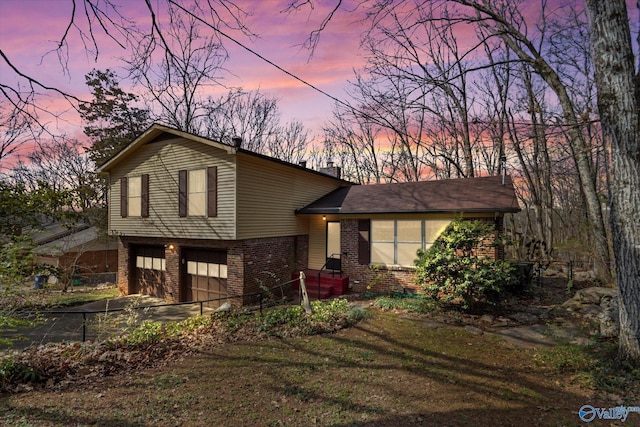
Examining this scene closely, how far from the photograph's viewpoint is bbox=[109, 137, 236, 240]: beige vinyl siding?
431 inches

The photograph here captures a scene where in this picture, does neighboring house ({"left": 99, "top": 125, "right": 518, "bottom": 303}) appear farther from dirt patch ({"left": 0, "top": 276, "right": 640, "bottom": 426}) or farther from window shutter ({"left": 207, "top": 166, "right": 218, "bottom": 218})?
dirt patch ({"left": 0, "top": 276, "right": 640, "bottom": 426})

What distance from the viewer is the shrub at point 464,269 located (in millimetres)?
8250

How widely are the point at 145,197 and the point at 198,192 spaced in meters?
3.20

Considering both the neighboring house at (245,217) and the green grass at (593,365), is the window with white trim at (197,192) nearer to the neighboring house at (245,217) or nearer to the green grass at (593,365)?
the neighboring house at (245,217)

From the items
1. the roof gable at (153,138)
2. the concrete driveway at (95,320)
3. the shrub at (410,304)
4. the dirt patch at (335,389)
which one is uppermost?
the roof gable at (153,138)

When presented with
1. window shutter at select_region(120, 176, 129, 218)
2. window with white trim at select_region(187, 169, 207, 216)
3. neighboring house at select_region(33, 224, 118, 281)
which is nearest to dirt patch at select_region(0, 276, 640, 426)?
window with white trim at select_region(187, 169, 207, 216)

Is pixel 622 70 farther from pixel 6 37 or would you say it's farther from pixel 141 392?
pixel 141 392

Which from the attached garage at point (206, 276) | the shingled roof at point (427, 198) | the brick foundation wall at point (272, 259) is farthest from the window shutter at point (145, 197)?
the shingled roof at point (427, 198)

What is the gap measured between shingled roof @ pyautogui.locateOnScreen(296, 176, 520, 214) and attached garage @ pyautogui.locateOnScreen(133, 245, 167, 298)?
262 inches

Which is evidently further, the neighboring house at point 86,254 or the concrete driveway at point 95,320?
the neighboring house at point 86,254

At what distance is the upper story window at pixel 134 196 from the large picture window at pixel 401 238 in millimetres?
9895

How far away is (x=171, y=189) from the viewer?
12375 millimetres

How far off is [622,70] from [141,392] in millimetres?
9669

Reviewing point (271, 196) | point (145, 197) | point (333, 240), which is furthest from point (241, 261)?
point (145, 197)
